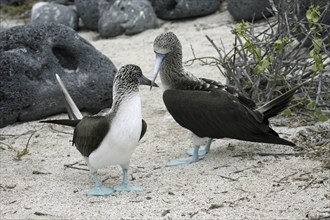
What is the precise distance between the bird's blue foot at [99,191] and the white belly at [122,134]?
0.69ft

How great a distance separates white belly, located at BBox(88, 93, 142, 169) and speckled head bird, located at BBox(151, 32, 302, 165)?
0.58 metres

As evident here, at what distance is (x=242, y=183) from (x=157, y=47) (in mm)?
1242

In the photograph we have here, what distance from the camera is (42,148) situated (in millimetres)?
5594

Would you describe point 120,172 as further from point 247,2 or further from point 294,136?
point 247,2

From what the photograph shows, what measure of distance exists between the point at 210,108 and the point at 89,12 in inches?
212

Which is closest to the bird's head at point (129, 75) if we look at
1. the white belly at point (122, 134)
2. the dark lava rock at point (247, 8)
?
the white belly at point (122, 134)

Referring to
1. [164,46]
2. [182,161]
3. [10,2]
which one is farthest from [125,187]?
[10,2]

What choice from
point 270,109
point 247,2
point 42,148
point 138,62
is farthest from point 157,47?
point 247,2

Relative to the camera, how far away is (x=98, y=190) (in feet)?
14.7

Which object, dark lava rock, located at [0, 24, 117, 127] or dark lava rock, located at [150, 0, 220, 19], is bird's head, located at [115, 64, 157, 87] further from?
dark lava rock, located at [150, 0, 220, 19]

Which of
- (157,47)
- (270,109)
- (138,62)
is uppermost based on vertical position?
(157,47)

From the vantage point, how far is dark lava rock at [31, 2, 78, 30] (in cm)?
979

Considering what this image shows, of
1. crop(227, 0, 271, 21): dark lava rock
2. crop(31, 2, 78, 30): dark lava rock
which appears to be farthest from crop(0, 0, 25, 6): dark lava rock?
crop(227, 0, 271, 21): dark lava rock

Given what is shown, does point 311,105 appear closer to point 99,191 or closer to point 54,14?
point 99,191
